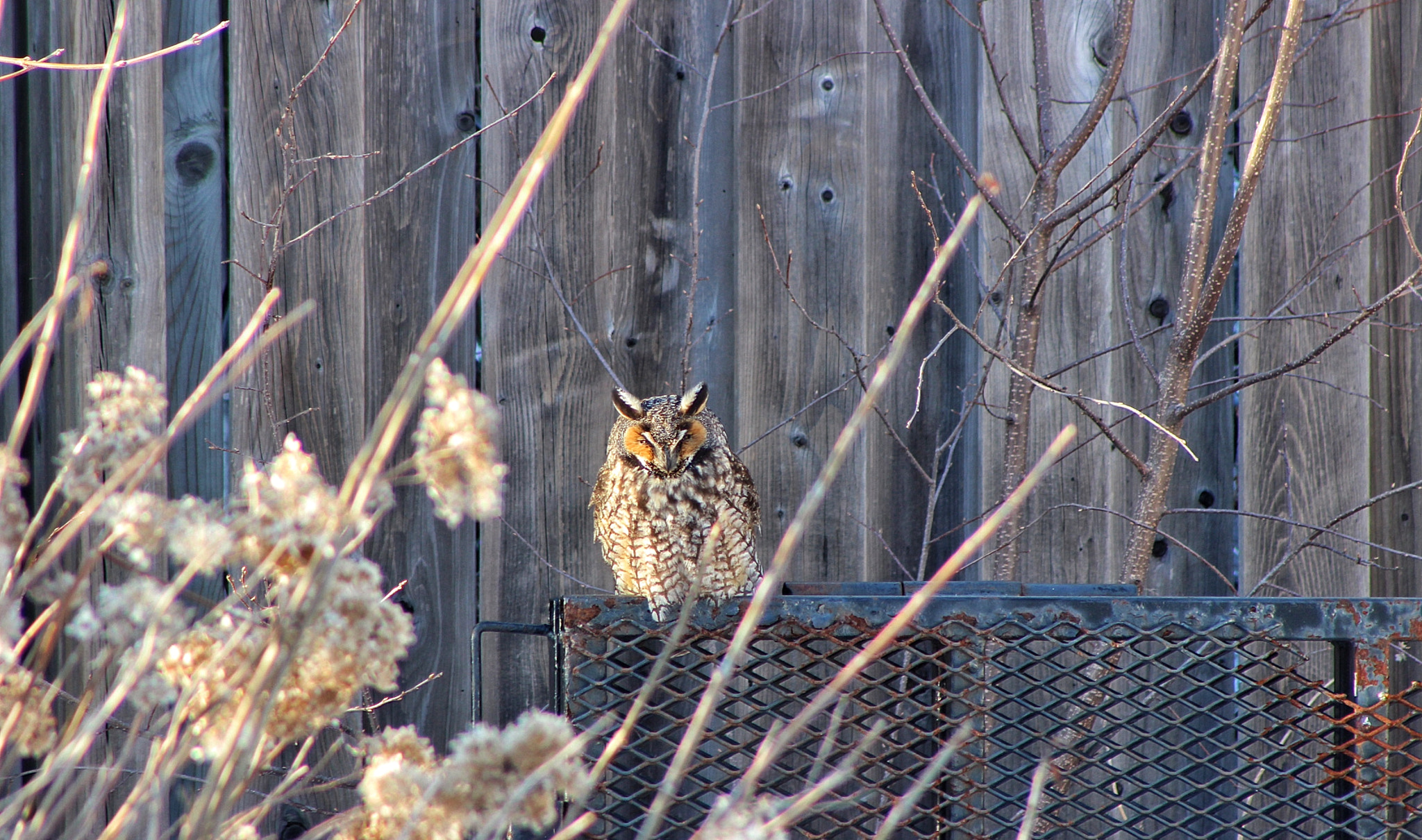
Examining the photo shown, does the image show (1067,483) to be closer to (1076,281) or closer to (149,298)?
(1076,281)

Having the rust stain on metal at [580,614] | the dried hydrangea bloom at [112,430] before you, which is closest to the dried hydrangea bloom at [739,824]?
the dried hydrangea bloom at [112,430]

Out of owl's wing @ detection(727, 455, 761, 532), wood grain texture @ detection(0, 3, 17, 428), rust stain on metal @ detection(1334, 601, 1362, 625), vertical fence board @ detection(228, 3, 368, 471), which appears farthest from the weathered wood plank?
rust stain on metal @ detection(1334, 601, 1362, 625)

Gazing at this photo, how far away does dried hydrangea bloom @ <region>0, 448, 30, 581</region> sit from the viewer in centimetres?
66

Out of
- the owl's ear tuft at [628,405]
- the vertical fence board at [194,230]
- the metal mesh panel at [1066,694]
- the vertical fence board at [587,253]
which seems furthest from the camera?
the vertical fence board at [587,253]

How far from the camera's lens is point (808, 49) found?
2.36m

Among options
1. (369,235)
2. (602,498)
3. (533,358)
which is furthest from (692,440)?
(369,235)

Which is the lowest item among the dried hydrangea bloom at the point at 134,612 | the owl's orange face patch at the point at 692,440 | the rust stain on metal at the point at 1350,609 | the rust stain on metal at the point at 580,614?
the rust stain on metal at the point at 580,614

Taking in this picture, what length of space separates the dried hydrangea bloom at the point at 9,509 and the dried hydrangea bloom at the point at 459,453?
24cm

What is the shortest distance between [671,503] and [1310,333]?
4.77 feet

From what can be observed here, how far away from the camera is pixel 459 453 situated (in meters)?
0.66

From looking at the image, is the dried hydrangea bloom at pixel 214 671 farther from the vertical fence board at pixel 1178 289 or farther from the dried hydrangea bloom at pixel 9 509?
the vertical fence board at pixel 1178 289

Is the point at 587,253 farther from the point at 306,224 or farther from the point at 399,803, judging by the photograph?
the point at 399,803

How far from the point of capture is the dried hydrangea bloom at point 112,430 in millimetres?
699

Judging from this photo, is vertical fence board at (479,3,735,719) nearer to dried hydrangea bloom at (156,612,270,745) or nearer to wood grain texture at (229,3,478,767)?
wood grain texture at (229,3,478,767)
